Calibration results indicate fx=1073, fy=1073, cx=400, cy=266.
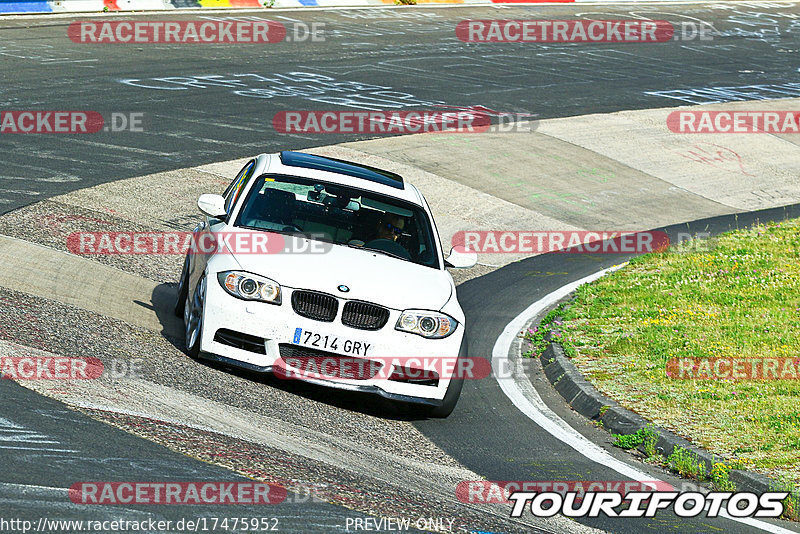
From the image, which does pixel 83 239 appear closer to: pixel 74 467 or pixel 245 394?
pixel 245 394

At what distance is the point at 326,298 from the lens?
8023 mm

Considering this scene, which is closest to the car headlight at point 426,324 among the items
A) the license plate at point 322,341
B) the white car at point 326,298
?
the white car at point 326,298

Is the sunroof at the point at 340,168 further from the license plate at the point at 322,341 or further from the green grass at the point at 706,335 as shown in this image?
the green grass at the point at 706,335

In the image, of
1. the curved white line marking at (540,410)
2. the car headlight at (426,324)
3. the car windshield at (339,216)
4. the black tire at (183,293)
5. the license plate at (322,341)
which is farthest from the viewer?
the black tire at (183,293)

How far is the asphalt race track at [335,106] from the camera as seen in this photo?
6125 mm

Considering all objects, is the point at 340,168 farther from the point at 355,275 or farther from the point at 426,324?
the point at 426,324

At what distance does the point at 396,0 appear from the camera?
3469 cm

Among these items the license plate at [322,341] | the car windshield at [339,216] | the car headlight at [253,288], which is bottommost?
the license plate at [322,341]

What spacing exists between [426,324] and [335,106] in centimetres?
1335

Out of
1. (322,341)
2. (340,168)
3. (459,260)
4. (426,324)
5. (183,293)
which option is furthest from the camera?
(340,168)

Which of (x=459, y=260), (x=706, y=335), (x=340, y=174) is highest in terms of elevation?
(x=340, y=174)

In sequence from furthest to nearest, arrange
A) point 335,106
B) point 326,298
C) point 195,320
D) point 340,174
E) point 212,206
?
point 335,106
point 340,174
point 212,206
point 195,320
point 326,298

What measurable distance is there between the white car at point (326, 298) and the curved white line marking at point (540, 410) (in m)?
0.94

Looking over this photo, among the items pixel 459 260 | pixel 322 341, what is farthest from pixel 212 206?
pixel 459 260
